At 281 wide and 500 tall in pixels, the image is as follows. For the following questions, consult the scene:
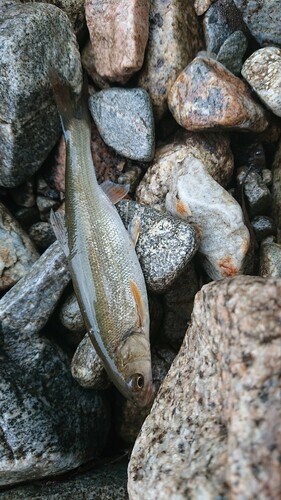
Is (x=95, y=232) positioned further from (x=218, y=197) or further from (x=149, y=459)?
(x=149, y=459)

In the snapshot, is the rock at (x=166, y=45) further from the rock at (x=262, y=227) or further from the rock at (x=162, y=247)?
the rock at (x=262, y=227)

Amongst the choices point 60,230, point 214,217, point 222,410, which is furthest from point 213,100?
point 222,410

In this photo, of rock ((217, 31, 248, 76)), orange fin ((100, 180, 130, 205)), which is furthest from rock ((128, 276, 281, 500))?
rock ((217, 31, 248, 76))

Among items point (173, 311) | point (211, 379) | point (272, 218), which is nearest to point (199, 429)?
point (211, 379)

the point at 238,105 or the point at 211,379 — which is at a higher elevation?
the point at 238,105

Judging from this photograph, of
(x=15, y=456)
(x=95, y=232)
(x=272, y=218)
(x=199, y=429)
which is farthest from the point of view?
(x=272, y=218)

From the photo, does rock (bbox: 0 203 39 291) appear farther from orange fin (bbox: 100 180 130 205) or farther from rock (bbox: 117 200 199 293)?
rock (bbox: 117 200 199 293)

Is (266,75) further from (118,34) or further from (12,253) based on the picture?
(12,253)
